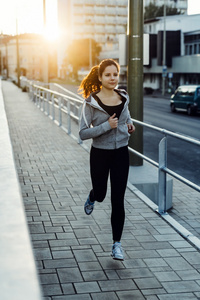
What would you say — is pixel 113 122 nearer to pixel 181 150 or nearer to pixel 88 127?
pixel 88 127

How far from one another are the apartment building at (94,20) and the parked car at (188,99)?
104376 mm

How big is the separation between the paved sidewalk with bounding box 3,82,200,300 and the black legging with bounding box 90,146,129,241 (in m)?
0.35

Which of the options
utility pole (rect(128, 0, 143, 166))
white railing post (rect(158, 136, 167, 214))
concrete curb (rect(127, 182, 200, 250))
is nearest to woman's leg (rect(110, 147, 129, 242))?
concrete curb (rect(127, 182, 200, 250))

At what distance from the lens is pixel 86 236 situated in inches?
192

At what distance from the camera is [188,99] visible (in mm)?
29188

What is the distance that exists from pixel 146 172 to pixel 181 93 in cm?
2234

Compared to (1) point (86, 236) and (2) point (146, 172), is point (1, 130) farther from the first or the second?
(2) point (146, 172)

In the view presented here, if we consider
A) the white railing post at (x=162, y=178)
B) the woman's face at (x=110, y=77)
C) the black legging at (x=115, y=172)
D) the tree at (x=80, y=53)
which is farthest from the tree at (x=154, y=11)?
the black legging at (x=115, y=172)

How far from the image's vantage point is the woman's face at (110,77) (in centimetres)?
412

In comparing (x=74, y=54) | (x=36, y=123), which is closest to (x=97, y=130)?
(x=36, y=123)

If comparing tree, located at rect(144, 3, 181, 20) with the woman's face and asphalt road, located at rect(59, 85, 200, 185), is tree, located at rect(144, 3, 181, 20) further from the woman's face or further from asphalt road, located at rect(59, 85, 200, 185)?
the woman's face

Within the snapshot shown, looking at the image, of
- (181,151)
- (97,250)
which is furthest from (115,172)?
(181,151)

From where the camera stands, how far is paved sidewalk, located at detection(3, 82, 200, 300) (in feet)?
11.8

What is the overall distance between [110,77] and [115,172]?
30.6 inches
